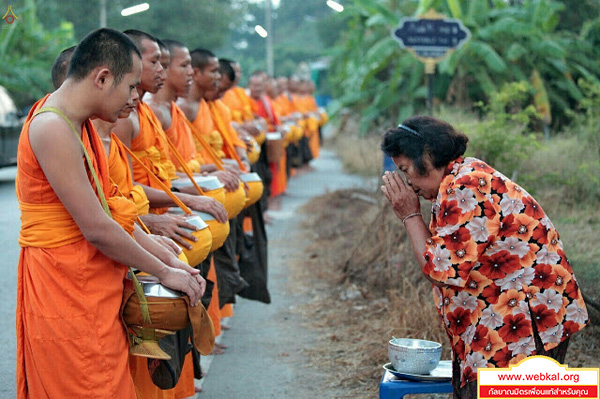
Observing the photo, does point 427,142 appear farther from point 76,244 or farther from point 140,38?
point 140,38

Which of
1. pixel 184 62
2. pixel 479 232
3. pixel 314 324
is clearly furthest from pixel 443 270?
pixel 314 324

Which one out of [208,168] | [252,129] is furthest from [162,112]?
[252,129]

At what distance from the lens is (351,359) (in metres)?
5.47

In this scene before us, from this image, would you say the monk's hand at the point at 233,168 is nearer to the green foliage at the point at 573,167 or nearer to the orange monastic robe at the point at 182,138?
the orange monastic robe at the point at 182,138

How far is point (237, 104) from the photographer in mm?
10469

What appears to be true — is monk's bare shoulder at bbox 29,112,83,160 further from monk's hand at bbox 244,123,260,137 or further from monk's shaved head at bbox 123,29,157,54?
monk's hand at bbox 244,123,260,137

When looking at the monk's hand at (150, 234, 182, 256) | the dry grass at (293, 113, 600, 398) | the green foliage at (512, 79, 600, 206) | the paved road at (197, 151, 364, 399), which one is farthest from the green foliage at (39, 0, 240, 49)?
the monk's hand at (150, 234, 182, 256)

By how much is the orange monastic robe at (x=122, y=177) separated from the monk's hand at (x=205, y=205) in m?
0.64

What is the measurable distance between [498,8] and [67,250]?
15.4m

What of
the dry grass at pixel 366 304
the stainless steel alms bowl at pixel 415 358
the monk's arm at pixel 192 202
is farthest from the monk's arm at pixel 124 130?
the dry grass at pixel 366 304

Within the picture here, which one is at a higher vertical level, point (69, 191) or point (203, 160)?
point (69, 191)

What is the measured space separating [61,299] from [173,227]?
0.92m

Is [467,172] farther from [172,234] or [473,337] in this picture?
[172,234]

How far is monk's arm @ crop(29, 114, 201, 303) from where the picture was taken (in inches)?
111
